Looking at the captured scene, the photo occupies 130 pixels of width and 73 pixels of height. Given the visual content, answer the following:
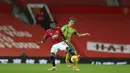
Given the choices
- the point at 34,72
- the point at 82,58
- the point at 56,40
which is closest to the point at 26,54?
the point at 82,58

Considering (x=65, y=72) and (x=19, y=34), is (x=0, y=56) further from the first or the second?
(x=65, y=72)

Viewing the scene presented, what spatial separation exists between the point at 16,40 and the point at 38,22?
62.5 inches

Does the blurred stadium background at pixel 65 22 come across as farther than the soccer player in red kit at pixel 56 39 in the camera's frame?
Yes

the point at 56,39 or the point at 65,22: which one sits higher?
the point at 65,22

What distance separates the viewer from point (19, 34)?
26.7 meters

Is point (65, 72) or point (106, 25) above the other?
point (106, 25)

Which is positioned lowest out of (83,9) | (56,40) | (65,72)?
(65,72)

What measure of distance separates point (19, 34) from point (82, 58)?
3.76 meters

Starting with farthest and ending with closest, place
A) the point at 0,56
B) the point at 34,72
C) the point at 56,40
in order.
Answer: the point at 0,56 → the point at 56,40 → the point at 34,72

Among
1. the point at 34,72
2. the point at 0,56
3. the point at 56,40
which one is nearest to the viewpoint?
the point at 34,72

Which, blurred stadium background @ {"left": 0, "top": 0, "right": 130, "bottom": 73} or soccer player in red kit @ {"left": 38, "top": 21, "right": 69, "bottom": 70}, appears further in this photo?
blurred stadium background @ {"left": 0, "top": 0, "right": 130, "bottom": 73}

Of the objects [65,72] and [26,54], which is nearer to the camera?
[65,72]

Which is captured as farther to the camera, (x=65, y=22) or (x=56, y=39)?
(x=65, y=22)

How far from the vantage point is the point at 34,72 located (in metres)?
17.3
